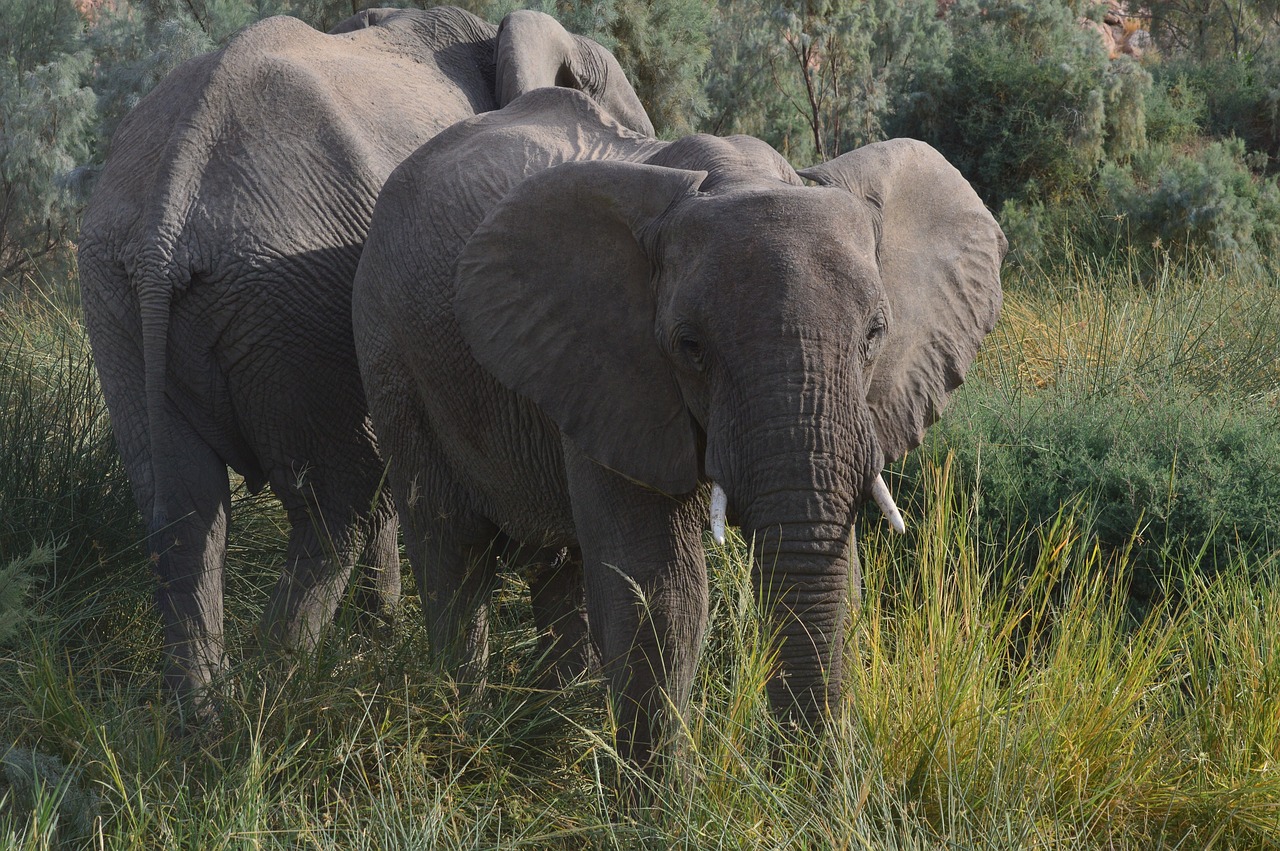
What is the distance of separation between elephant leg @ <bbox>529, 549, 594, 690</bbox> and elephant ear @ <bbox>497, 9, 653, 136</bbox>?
5.23 ft

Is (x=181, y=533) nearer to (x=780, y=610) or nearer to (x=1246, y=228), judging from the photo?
(x=780, y=610)

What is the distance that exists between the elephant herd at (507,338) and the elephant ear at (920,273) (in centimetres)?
1

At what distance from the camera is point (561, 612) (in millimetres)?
4652

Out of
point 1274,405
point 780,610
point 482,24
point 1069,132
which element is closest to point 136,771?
point 780,610

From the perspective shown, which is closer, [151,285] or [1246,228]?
[151,285]

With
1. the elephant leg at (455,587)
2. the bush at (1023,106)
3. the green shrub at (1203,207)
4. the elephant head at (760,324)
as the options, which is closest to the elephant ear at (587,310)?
the elephant head at (760,324)

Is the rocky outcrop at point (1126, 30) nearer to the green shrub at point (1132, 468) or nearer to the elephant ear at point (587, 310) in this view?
the green shrub at point (1132, 468)

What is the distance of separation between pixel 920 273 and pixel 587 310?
0.84 meters

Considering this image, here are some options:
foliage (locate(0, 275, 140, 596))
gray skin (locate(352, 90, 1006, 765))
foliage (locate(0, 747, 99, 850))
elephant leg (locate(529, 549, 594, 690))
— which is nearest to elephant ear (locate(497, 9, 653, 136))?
gray skin (locate(352, 90, 1006, 765))

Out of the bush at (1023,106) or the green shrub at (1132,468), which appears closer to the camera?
the green shrub at (1132,468)

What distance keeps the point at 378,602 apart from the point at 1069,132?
11.2 metres

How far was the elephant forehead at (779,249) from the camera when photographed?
300 centimetres

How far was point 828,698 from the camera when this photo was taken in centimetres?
320

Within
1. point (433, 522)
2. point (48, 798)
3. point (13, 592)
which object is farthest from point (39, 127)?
point (48, 798)
